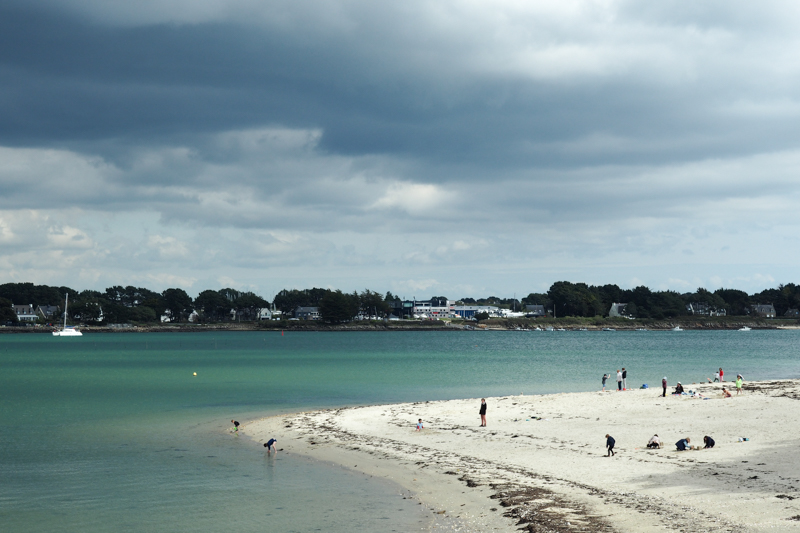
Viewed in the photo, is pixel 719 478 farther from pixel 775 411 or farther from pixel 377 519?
pixel 775 411

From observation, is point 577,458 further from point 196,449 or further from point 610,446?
point 196,449

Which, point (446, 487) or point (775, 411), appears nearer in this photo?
point (446, 487)

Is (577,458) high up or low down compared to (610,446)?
down

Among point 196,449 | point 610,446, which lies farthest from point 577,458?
point 196,449

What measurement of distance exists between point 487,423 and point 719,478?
45.4 feet

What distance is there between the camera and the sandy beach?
17.0 meters

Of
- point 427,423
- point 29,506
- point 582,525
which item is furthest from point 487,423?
point 29,506

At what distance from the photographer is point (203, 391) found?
55.8 meters

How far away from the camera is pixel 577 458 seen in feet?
79.4

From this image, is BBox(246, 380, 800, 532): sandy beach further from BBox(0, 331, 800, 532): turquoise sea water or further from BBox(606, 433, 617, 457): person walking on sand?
BBox(0, 331, 800, 532): turquoise sea water

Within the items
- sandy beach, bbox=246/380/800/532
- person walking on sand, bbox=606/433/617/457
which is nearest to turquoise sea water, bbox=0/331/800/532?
sandy beach, bbox=246/380/800/532

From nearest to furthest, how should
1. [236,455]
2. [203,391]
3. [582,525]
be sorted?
[582,525] → [236,455] → [203,391]

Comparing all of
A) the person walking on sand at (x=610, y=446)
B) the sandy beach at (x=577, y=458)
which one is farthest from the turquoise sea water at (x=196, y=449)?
the person walking on sand at (x=610, y=446)

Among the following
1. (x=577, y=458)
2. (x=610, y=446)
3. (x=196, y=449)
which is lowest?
(x=196, y=449)
